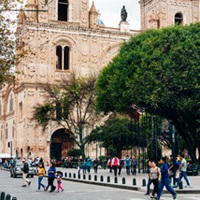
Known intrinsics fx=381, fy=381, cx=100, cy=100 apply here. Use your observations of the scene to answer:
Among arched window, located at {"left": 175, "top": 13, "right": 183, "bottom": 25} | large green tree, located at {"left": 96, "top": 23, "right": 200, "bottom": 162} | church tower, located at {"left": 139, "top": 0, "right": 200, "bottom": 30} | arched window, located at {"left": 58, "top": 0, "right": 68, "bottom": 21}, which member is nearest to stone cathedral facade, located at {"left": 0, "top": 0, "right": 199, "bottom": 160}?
arched window, located at {"left": 58, "top": 0, "right": 68, "bottom": 21}

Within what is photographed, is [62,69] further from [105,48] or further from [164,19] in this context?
[164,19]

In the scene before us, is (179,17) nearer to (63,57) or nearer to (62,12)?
(62,12)

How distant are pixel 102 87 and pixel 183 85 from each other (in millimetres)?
8471

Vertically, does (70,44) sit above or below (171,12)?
below

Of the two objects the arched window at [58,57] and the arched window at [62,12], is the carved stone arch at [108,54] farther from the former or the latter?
the arched window at [62,12]

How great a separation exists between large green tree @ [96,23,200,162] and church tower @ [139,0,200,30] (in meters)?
26.4

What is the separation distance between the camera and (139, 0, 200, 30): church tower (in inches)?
2205

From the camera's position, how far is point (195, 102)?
27922mm

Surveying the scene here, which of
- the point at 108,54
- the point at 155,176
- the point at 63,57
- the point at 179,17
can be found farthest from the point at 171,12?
the point at 155,176

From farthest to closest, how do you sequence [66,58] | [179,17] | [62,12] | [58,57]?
[179,17] < [62,12] < [58,57] < [66,58]

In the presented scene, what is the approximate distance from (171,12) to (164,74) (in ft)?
103

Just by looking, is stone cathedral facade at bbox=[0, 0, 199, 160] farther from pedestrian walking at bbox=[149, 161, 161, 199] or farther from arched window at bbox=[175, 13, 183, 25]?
pedestrian walking at bbox=[149, 161, 161, 199]

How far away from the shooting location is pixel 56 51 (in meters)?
52.9

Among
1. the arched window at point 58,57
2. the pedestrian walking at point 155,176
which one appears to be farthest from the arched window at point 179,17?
the pedestrian walking at point 155,176
